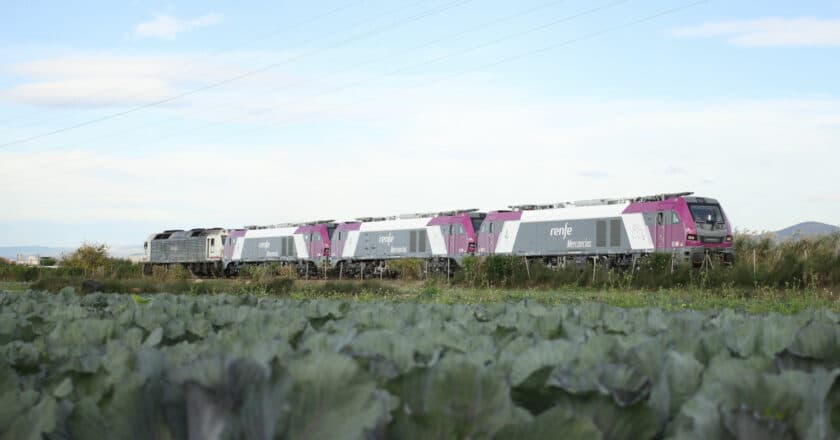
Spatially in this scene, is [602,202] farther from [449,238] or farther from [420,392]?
[420,392]

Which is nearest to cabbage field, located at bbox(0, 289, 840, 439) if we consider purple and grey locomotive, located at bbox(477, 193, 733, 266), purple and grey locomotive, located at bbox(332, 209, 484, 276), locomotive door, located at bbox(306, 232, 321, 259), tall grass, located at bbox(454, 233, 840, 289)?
tall grass, located at bbox(454, 233, 840, 289)

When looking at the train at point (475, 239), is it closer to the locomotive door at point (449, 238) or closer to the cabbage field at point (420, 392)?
the locomotive door at point (449, 238)

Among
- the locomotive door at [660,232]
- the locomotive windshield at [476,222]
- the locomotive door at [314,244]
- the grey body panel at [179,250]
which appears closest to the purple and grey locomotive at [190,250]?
the grey body panel at [179,250]

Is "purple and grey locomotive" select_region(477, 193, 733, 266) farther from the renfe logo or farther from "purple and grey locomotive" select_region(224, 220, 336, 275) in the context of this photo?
"purple and grey locomotive" select_region(224, 220, 336, 275)

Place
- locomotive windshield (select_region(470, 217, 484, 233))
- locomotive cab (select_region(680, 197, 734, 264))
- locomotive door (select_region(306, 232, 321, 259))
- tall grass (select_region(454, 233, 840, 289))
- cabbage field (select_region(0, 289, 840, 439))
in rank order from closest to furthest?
cabbage field (select_region(0, 289, 840, 439)) < tall grass (select_region(454, 233, 840, 289)) < locomotive cab (select_region(680, 197, 734, 264)) < locomotive windshield (select_region(470, 217, 484, 233)) < locomotive door (select_region(306, 232, 321, 259))

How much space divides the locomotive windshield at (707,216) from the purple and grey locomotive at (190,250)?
34.0 meters

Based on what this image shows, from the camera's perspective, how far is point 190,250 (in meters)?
56.9

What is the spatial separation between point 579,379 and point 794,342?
42.7 inches

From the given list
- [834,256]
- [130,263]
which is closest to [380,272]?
[130,263]

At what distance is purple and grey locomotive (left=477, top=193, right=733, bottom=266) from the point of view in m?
31.1

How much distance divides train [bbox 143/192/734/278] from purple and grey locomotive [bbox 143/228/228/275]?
76 mm

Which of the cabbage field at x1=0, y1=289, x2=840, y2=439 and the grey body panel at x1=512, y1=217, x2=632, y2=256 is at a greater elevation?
the grey body panel at x1=512, y1=217, x2=632, y2=256

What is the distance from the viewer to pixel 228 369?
4.18 feet

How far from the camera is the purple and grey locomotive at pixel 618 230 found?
3106 cm
